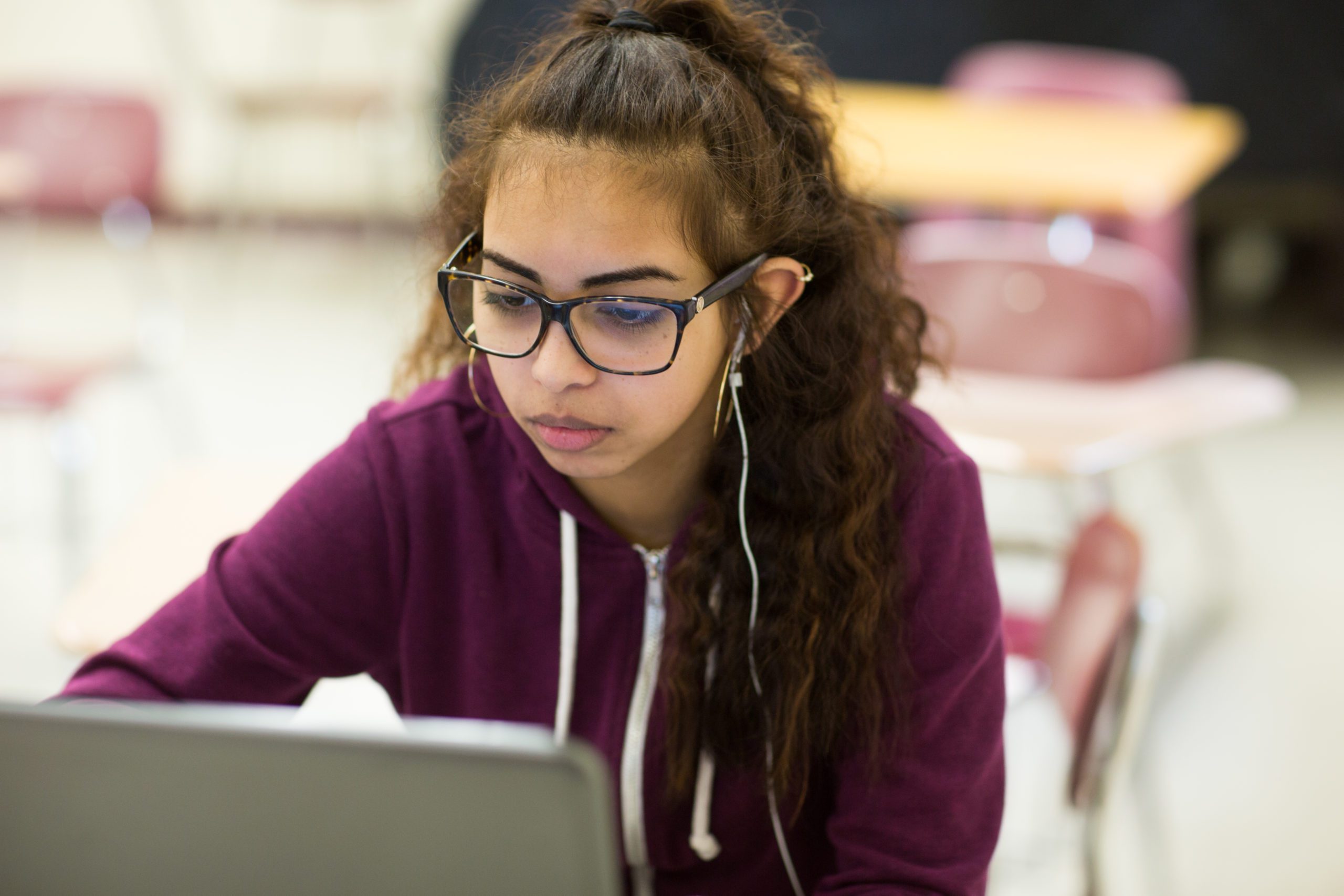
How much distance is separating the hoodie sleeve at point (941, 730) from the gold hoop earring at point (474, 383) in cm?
32

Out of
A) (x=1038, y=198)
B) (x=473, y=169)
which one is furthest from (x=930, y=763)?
(x=1038, y=198)

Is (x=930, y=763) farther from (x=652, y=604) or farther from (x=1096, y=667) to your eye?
(x=1096, y=667)

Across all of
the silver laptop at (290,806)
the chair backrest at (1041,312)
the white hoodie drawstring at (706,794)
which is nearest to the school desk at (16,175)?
the chair backrest at (1041,312)

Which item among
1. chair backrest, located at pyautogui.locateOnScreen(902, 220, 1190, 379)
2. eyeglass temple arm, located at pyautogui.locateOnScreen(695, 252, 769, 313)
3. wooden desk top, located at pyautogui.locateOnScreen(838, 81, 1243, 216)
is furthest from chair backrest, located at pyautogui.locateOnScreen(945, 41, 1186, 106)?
eyeglass temple arm, located at pyautogui.locateOnScreen(695, 252, 769, 313)

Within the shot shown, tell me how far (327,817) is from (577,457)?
1.35 feet

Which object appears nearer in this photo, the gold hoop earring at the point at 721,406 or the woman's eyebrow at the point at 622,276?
the woman's eyebrow at the point at 622,276

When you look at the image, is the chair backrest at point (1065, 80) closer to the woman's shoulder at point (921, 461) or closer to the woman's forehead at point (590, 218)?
the woman's shoulder at point (921, 461)

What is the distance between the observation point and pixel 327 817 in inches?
19.6

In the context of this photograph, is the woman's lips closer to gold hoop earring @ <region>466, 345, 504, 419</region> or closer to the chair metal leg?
gold hoop earring @ <region>466, 345, 504, 419</region>

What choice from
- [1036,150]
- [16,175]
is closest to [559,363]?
[1036,150]

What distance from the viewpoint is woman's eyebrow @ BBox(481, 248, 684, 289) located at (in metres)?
0.82

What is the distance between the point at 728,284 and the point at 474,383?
25cm

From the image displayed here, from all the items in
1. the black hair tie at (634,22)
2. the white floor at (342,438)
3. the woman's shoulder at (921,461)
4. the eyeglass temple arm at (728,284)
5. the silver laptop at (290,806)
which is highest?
the black hair tie at (634,22)

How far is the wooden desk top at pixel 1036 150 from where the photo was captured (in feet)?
9.12
